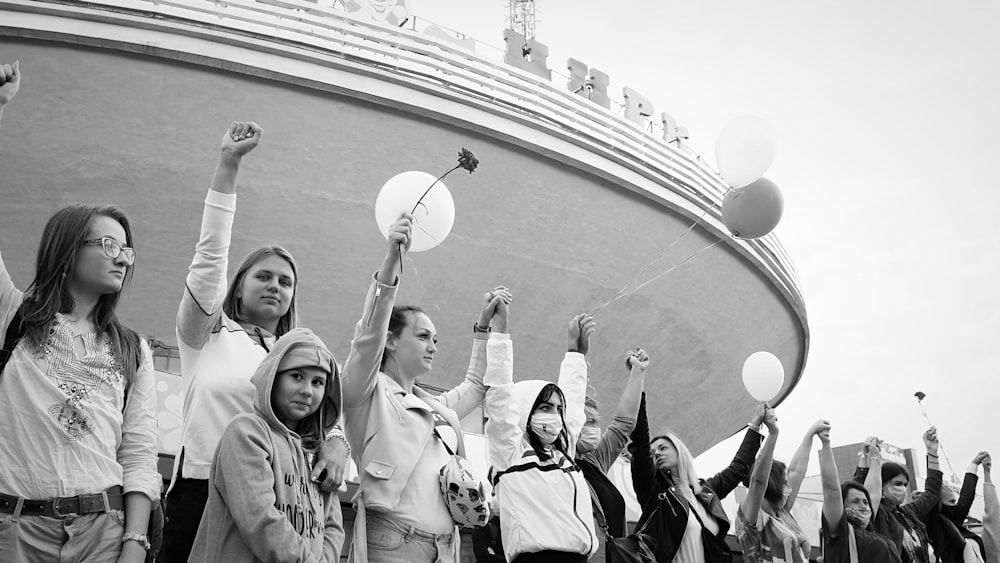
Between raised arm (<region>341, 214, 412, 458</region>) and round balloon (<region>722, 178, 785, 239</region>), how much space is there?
154 inches

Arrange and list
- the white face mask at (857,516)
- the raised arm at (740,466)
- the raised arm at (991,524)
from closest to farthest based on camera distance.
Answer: the raised arm at (740,466)
the white face mask at (857,516)
the raised arm at (991,524)

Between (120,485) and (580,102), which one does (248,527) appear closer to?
(120,485)

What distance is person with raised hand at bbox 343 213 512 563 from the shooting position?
3123 millimetres

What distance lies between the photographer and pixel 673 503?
181 inches

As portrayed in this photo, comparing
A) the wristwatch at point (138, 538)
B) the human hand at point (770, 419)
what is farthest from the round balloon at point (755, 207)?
the wristwatch at point (138, 538)

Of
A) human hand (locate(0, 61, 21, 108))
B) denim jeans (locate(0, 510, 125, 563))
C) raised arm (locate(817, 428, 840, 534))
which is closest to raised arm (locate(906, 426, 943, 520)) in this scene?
raised arm (locate(817, 428, 840, 534))

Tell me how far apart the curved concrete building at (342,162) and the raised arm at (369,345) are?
5.90 metres

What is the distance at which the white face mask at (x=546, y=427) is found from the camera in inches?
156

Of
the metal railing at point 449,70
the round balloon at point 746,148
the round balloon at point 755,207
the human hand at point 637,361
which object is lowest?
the human hand at point 637,361

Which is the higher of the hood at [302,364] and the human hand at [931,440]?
the human hand at [931,440]

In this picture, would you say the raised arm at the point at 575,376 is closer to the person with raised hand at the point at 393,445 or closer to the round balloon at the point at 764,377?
the person with raised hand at the point at 393,445

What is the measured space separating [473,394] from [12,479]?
83.2 inches

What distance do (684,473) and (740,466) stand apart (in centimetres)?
58

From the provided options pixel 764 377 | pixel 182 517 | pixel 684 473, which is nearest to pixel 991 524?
pixel 764 377
